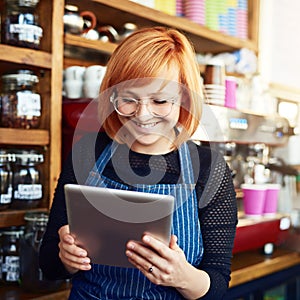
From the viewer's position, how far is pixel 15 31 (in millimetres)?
1431

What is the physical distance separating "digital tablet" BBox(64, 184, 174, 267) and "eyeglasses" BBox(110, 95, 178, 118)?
0.69 feet

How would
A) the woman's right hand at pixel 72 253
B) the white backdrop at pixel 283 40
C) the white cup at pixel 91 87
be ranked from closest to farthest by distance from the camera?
the woman's right hand at pixel 72 253, the white cup at pixel 91 87, the white backdrop at pixel 283 40

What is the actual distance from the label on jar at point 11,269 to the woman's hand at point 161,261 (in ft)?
1.82

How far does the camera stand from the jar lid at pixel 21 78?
145 cm

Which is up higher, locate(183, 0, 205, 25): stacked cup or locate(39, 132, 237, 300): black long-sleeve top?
locate(183, 0, 205, 25): stacked cup

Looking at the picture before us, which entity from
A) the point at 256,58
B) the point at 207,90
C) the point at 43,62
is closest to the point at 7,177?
the point at 43,62

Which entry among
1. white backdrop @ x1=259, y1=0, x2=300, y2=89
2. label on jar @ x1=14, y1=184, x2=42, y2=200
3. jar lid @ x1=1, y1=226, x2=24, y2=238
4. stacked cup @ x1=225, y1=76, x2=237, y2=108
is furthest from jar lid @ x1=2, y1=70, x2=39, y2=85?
white backdrop @ x1=259, y1=0, x2=300, y2=89

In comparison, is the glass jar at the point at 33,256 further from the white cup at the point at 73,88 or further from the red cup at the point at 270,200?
the red cup at the point at 270,200

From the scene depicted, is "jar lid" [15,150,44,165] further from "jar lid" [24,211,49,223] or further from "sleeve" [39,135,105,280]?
"sleeve" [39,135,105,280]

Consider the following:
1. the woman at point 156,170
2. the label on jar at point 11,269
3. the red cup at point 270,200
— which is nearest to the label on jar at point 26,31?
the woman at point 156,170

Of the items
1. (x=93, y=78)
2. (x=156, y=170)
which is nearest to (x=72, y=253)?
(x=156, y=170)

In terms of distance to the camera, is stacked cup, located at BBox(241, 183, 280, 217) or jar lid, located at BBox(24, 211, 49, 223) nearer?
jar lid, located at BBox(24, 211, 49, 223)

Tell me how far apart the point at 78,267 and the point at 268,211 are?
1.21m

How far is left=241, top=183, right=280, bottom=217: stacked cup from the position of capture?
2014 mm
